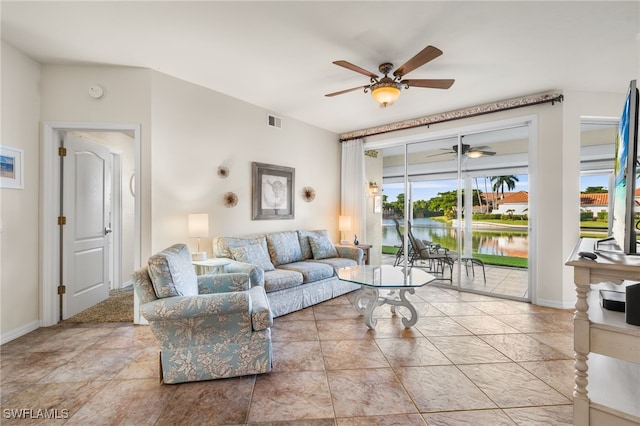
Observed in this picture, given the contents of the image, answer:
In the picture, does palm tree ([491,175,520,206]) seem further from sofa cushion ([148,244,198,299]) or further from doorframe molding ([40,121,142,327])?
doorframe molding ([40,121,142,327])

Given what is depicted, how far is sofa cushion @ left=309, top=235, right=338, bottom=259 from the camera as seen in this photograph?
14.9ft

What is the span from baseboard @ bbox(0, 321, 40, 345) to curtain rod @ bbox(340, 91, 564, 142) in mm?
5045

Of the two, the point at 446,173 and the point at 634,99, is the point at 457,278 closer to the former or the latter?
the point at 446,173

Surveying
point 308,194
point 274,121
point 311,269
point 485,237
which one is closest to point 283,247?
point 311,269

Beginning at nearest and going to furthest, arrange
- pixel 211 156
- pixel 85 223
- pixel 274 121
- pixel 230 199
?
pixel 85 223, pixel 211 156, pixel 230 199, pixel 274 121

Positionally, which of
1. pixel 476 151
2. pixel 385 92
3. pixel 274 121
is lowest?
pixel 476 151

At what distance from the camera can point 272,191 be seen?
457 cm

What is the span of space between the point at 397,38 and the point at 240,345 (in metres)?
2.84

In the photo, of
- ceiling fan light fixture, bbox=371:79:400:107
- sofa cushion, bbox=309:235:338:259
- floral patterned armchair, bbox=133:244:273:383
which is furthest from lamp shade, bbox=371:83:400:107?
sofa cushion, bbox=309:235:338:259

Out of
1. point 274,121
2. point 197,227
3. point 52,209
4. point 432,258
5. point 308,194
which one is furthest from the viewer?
point 308,194

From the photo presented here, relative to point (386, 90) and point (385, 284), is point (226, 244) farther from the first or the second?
point (386, 90)

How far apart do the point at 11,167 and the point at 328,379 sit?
134 inches

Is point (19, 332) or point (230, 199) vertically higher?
point (230, 199)

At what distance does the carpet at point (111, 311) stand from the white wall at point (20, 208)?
16.9 inches
